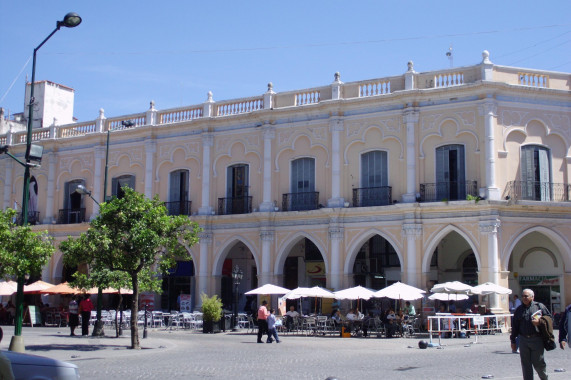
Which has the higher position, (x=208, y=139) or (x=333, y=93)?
(x=333, y=93)

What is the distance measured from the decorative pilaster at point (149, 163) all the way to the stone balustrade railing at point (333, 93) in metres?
1.13

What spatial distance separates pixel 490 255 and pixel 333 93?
32.6 feet

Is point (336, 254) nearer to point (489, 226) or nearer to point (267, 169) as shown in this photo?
point (267, 169)

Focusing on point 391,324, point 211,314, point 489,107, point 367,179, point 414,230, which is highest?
point 489,107

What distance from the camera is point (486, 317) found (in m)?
25.3

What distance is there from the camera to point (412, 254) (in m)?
28.6

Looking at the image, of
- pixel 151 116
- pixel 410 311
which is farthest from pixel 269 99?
pixel 410 311

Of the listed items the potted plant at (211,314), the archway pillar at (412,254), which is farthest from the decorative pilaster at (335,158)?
the potted plant at (211,314)

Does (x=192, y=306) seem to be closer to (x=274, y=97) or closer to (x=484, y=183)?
(x=274, y=97)

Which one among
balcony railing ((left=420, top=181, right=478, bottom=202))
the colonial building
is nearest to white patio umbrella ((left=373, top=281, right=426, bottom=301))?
the colonial building

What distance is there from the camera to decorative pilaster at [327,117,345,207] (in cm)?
3083

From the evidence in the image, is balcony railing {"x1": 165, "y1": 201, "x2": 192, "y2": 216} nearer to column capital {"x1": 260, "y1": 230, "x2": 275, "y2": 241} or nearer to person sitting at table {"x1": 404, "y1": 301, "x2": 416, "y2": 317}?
column capital {"x1": 260, "y1": 230, "x2": 275, "y2": 241}

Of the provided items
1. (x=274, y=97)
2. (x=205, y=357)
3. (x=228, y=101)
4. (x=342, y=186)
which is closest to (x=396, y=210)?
(x=342, y=186)

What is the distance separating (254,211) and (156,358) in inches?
593
